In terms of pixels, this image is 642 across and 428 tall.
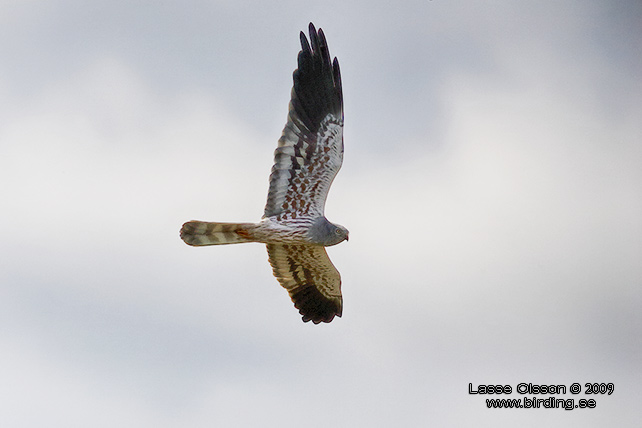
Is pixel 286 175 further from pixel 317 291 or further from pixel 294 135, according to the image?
pixel 317 291

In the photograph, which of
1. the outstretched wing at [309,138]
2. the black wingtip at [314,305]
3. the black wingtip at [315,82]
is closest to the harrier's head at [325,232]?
the outstretched wing at [309,138]

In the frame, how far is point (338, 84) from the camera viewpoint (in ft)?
66.5

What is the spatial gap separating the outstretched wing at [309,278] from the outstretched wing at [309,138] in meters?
1.49

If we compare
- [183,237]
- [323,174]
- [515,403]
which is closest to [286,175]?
[323,174]

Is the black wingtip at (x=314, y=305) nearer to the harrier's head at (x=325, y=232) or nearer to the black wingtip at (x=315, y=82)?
the harrier's head at (x=325, y=232)

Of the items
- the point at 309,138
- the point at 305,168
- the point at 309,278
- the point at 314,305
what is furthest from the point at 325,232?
the point at 314,305

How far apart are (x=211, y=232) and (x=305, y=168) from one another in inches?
81.0

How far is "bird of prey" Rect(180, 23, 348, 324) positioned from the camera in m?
20.0

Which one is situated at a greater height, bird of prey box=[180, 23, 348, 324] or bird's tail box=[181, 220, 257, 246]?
bird of prey box=[180, 23, 348, 324]

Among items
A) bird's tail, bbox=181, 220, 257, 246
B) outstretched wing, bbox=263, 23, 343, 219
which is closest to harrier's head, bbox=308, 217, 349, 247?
outstretched wing, bbox=263, 23, 343, 219

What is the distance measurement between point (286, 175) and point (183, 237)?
2.17 meters

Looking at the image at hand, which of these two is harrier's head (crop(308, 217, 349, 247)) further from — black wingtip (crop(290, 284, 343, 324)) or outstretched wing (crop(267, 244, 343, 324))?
black wingtip (crop(290, 284, 343, 324))

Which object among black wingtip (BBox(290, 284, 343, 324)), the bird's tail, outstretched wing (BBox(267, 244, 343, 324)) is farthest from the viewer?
black wingtip (BBox(290, 284, 343, 324))

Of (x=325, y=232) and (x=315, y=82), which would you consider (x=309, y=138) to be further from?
(x=325, y=232)
